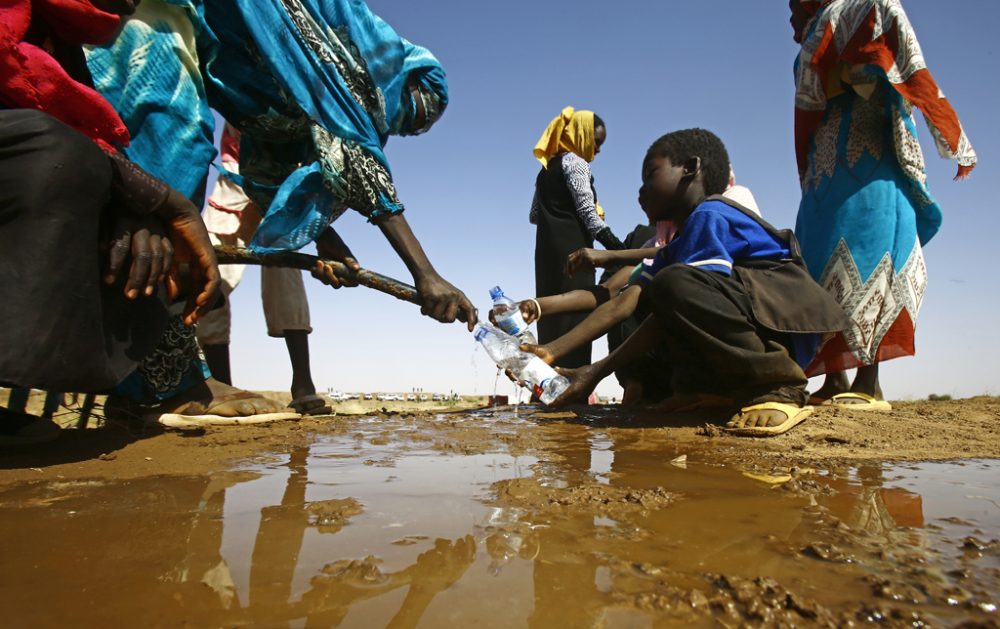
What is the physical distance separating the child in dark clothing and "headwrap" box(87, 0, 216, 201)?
204 cm

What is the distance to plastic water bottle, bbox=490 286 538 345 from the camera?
3.71 meters

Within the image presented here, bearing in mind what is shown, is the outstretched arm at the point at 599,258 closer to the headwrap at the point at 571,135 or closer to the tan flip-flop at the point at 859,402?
the headwrap at the point at 571,135

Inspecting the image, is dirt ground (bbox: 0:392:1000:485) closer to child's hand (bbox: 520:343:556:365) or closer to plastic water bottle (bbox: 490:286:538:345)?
child's hand (bbox: 520:343:556:365)

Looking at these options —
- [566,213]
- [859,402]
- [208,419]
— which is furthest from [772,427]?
[566,213]

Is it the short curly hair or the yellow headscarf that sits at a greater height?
the yellow headscarf

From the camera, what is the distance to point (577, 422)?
2895 millimetres

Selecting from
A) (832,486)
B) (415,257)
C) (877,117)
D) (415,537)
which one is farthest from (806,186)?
(415,537)

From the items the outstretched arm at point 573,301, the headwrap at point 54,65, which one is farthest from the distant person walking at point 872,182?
the headwrap at point 54,65

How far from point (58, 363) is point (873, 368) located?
12.2ft

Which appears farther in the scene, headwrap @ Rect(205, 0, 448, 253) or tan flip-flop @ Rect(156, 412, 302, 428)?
headwrap @ Rect(205, 0, 448, 253)

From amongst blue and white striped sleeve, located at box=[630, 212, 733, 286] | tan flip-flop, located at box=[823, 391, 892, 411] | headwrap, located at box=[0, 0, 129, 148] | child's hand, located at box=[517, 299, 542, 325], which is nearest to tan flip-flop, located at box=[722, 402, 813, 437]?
blue and white striped sleeve, located at box=[630, 212, 733, 286]

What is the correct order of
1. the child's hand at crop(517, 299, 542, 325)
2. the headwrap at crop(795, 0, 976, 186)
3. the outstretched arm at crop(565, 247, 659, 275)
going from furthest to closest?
the outstretched arm at crop(565, 247, 659, 275), the child's hand at crop(517, 299, 542, 325), the headwrap at crop(795, 0, 976, 186)

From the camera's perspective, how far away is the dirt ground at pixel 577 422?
1.72 m

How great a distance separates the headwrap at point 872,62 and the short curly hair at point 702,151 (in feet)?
2.40
